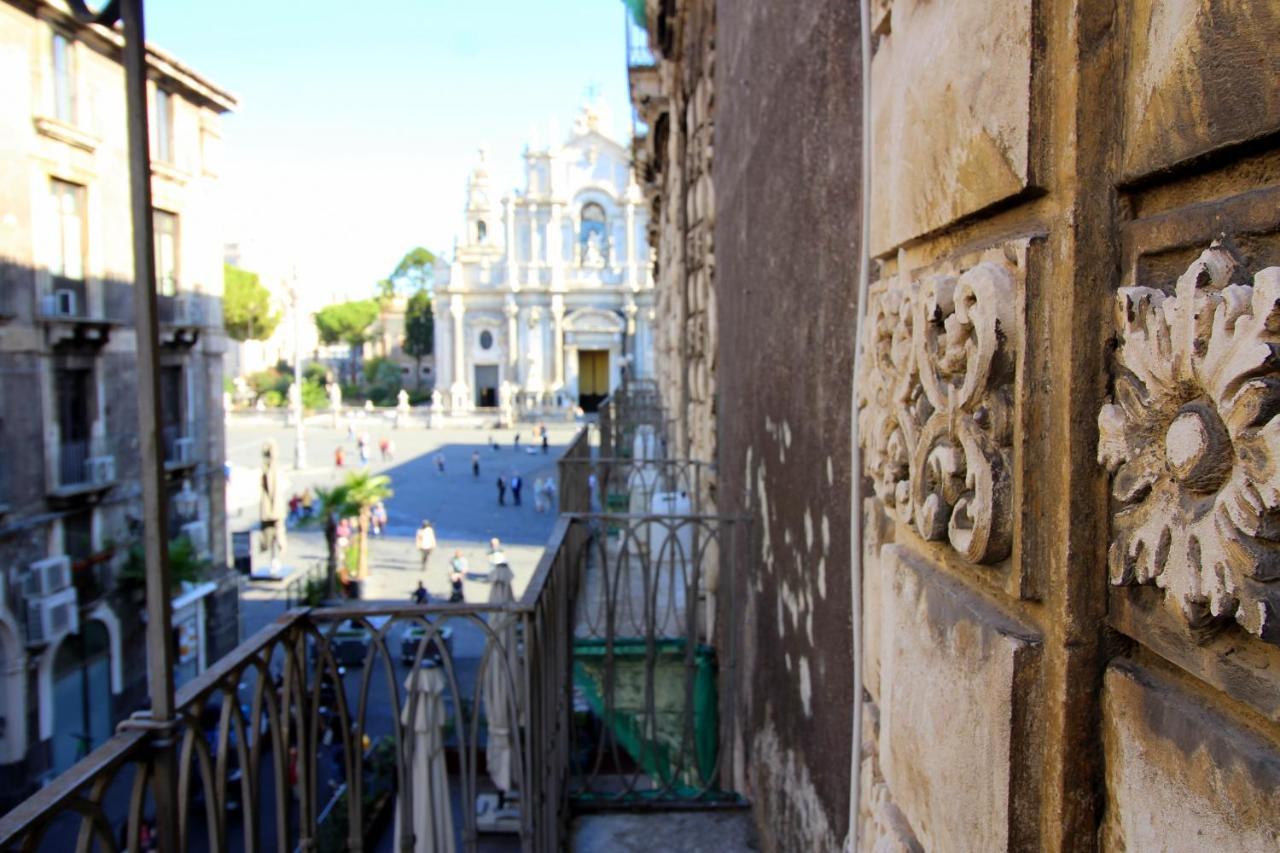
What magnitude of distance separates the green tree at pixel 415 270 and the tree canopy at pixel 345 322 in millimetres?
6324

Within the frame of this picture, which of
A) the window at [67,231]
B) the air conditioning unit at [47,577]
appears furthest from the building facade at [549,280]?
the air conditioning unit at [47,577]

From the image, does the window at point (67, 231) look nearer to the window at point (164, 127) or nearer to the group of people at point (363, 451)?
the window at point (164, 127)

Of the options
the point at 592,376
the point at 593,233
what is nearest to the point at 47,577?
the point at 593,233

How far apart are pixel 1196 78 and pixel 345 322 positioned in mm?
66375

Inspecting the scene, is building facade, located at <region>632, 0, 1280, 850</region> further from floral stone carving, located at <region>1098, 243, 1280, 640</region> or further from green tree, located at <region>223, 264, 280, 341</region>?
green tree, located at <region>223, 264, 280, 341</region>

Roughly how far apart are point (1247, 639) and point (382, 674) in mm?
13800

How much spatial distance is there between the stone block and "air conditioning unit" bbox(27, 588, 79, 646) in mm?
12275

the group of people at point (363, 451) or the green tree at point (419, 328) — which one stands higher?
the green tree at point (419, 328)

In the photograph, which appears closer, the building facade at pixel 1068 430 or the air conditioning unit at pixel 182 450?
the building facade at pixel 1068 430

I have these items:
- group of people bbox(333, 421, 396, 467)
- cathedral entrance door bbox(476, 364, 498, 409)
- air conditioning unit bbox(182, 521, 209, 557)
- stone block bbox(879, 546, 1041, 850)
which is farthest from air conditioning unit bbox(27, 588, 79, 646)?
cathedral entrance door bbox(476, 364, 498, 409)

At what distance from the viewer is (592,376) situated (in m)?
51.5

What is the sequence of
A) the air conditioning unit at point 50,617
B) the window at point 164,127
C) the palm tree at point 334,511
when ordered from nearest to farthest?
the air conditioning unit at point 50,617 < the window at point 164,127 < the palm tree at point 334,511

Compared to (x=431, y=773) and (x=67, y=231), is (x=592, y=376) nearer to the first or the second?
(x=67, y=231)

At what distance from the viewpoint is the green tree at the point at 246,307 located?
1951 inches
